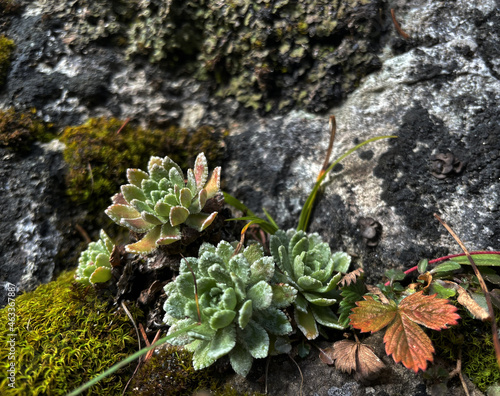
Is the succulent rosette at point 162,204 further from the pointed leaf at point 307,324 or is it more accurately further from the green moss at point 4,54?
the green moss at point 4,54

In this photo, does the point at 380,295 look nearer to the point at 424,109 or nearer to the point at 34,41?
the point at 424,109

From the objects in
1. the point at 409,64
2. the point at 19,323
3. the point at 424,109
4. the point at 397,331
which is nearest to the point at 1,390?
the point at 19,323

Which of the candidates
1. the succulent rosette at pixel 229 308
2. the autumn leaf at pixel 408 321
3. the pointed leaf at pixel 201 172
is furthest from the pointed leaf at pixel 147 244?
the autumn leaf at pixel 408 321

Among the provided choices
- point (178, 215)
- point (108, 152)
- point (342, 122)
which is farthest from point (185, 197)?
point (342, 122)

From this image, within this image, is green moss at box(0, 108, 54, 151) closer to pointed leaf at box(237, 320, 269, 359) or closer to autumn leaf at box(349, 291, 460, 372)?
pointed leaf at box(237, 320, 269, 359)

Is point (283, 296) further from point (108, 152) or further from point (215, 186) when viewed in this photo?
point (108, 152)
